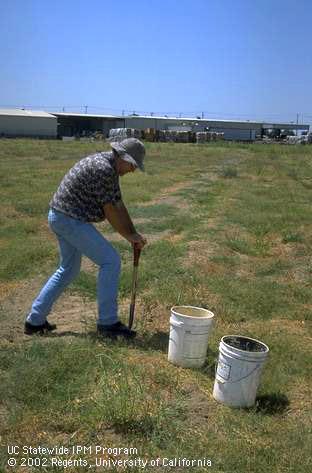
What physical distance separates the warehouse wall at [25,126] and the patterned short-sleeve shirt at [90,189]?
61052 millimetres

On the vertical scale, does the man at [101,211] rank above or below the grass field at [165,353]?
above

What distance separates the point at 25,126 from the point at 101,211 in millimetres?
62700

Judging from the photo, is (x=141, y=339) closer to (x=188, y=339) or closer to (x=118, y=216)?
(x=188, y=339)

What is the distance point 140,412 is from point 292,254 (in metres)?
5.76

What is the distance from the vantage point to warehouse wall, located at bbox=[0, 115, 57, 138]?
209ft

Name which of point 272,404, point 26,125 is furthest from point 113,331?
point 26,125

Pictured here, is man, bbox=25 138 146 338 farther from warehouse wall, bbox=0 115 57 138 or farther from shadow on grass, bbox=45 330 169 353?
warehouse wall, bbox=0 115 57 138

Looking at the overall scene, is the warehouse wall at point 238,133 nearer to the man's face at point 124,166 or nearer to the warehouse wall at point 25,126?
the warehouse wall at point 25,126

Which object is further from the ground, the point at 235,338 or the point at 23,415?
the point at 235,338

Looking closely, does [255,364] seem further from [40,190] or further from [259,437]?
[40,190]

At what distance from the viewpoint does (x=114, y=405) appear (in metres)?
3.40

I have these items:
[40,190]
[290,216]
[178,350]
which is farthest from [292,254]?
[40,190]

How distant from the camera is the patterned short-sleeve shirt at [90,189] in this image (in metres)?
4.59

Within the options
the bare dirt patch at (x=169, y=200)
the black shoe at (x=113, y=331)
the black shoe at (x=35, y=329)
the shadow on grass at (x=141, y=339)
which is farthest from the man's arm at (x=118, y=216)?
the bare dirt patch at (x=169, y=200)
